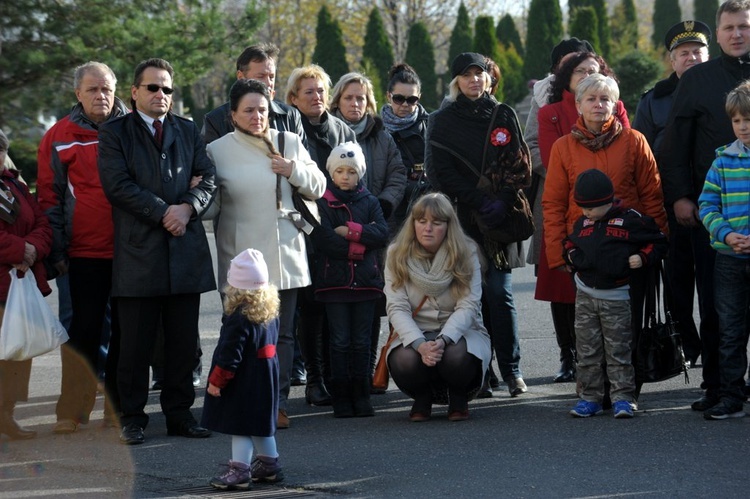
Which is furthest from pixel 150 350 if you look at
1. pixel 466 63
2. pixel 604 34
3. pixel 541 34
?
pixel 604 34

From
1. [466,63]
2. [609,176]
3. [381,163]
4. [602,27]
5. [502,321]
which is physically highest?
[602,27]

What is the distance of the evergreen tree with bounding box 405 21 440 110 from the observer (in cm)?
4594

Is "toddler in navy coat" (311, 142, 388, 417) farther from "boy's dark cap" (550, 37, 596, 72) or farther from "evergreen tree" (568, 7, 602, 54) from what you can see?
"evergreen tree" (568, 7, 602, 54)

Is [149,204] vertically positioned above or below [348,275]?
above

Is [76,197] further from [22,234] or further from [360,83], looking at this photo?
[360,83]

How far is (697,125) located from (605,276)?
3.83 ft

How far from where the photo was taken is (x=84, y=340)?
732 centimetres

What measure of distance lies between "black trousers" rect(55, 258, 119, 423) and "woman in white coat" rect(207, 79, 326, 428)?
71 cm

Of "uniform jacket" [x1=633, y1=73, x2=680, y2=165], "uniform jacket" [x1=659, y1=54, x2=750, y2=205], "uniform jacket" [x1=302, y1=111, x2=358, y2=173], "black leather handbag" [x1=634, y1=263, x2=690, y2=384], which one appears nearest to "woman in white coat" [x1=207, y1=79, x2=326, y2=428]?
"uniform jacket" [x1=302, y1=111, x2=358, y2=173]

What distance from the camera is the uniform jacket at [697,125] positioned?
7.21 meters

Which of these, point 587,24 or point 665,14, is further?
point 665,14

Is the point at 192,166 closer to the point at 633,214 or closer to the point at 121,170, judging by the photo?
the point at 121,170

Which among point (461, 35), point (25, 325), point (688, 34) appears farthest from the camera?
point (461, 35)

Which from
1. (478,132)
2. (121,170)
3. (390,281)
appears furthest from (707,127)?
(121,170)
